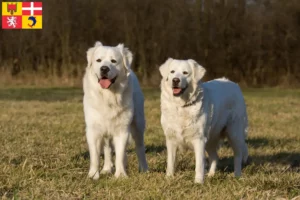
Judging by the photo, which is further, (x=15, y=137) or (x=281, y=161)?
(x=15, y=137)

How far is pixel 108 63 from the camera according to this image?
5.84m

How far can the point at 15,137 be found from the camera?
9.09 meters

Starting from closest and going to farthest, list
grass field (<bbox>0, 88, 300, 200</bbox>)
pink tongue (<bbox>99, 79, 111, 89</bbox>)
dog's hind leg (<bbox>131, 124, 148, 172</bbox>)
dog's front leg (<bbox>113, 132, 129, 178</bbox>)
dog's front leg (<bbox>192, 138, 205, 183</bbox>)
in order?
grass field (<bbox>0, 88, 300, 200</bbox>)
dog's front leg (<bbox>192, 138, 205, 183</bbox>)
pink tongue (<bbox>99, 79, 111, 89</bbox>)
dog's front leg (<bbox>113, 132, 129, 178</bbox>)
dog's hind leg (<bbox>131, 124, 148, 172</bbox>)

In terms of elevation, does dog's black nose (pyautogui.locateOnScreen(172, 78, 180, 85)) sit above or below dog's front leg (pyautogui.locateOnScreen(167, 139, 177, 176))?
above

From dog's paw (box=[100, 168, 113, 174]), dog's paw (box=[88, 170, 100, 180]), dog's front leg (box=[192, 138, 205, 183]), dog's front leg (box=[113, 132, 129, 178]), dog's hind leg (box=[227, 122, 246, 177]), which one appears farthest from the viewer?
dog's hind leg (box=[227, 122, 246, 177])

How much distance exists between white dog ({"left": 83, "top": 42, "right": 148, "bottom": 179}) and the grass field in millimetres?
338

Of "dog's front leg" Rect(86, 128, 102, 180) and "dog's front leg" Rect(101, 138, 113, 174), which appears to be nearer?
"dog's front leg" Rect(86, 128, 102, 180)

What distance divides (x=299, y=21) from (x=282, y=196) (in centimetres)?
2546

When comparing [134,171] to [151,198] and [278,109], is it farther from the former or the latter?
[278,109]

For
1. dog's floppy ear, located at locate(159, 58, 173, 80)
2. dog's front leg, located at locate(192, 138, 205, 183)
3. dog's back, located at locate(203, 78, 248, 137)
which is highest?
dog's floppy ear, located at locate(159, 58, 173, 80)

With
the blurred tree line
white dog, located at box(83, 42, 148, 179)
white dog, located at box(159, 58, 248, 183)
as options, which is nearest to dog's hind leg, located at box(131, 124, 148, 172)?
white dog, located at box(83, 42, 148, 179)

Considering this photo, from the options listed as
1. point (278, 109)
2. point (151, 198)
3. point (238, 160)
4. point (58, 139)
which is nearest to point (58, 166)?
point (151, 198)

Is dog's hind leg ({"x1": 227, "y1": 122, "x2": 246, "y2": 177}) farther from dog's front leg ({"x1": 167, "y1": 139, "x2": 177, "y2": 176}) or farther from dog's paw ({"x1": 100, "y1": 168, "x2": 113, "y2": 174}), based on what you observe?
dog's paw ({"x1": 100, "y1": 168, "x2": 113, "y2": 174})

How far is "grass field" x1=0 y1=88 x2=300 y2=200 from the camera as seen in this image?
4684mm
